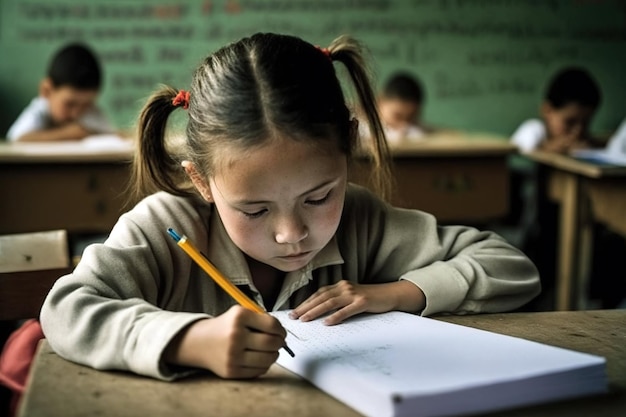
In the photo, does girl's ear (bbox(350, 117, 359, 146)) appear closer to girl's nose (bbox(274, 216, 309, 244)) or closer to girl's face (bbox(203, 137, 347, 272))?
girl's face (bbox(203, 137, 347, 272))

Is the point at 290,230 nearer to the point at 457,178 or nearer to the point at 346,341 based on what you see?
the point at 346,341

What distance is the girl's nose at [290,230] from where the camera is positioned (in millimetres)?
1075

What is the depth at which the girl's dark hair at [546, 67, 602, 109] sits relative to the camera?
458 cm

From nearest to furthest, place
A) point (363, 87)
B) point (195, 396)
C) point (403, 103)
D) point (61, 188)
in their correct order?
point (195, 396)
point (363, 87)
point (61, 188)
point (403, 103)

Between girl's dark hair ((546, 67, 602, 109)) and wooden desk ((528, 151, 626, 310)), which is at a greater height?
girl's dark hair ((546, 67, 602, 109))

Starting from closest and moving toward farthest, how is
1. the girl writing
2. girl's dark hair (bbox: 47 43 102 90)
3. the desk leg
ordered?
the girl writing → the desk leg → girl's dark hair (bbox: 47 43 102 90)

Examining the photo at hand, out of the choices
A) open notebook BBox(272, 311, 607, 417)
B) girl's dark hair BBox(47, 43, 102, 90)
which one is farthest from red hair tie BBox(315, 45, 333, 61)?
girl's dark hair BBox(47, 43, 102, 90)

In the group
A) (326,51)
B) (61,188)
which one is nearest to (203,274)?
(326,51)

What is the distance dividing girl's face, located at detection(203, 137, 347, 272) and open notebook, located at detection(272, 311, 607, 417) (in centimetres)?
14

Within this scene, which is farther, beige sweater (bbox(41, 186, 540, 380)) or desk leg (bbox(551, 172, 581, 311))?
desk leg (bbox(551, 172, 581, 311))

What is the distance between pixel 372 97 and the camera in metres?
1.35

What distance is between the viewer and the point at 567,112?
15.0 ft

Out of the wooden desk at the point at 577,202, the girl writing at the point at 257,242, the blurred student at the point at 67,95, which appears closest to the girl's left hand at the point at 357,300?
the girl writing at the point at 257,242

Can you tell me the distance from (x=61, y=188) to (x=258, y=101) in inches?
89.1
